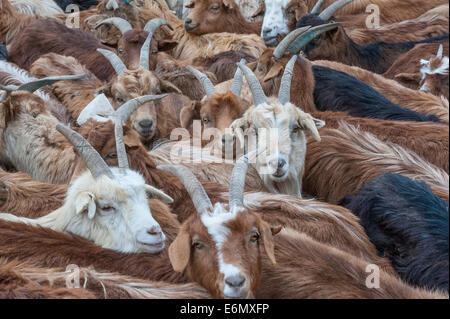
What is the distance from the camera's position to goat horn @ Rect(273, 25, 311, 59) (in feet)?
26.9

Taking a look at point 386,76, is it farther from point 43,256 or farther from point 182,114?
point 43,256

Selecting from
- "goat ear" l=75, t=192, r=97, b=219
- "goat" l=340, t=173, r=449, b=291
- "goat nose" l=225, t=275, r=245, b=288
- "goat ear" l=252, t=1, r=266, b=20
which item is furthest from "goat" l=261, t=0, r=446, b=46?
"goat nose" l=225, t=275, r=245, b=288

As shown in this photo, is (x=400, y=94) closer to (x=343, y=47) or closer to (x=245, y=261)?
(x=343, y=47)

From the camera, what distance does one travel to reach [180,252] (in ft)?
16.6

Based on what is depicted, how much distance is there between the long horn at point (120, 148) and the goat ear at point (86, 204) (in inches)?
19.8

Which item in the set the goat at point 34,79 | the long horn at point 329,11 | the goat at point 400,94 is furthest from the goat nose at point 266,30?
the goat at point 34,79

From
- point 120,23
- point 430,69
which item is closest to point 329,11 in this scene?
point 430,69

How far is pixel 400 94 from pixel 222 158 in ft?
7.87

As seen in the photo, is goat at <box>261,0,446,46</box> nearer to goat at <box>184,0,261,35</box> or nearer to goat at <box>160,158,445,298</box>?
goat at <box>184,0,261,35</box>

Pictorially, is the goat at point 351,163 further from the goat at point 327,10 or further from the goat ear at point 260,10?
the goat ear at point 260,10

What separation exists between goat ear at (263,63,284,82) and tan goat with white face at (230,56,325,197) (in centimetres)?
98

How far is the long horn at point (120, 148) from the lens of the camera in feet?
20.4

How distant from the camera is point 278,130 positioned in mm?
6781
